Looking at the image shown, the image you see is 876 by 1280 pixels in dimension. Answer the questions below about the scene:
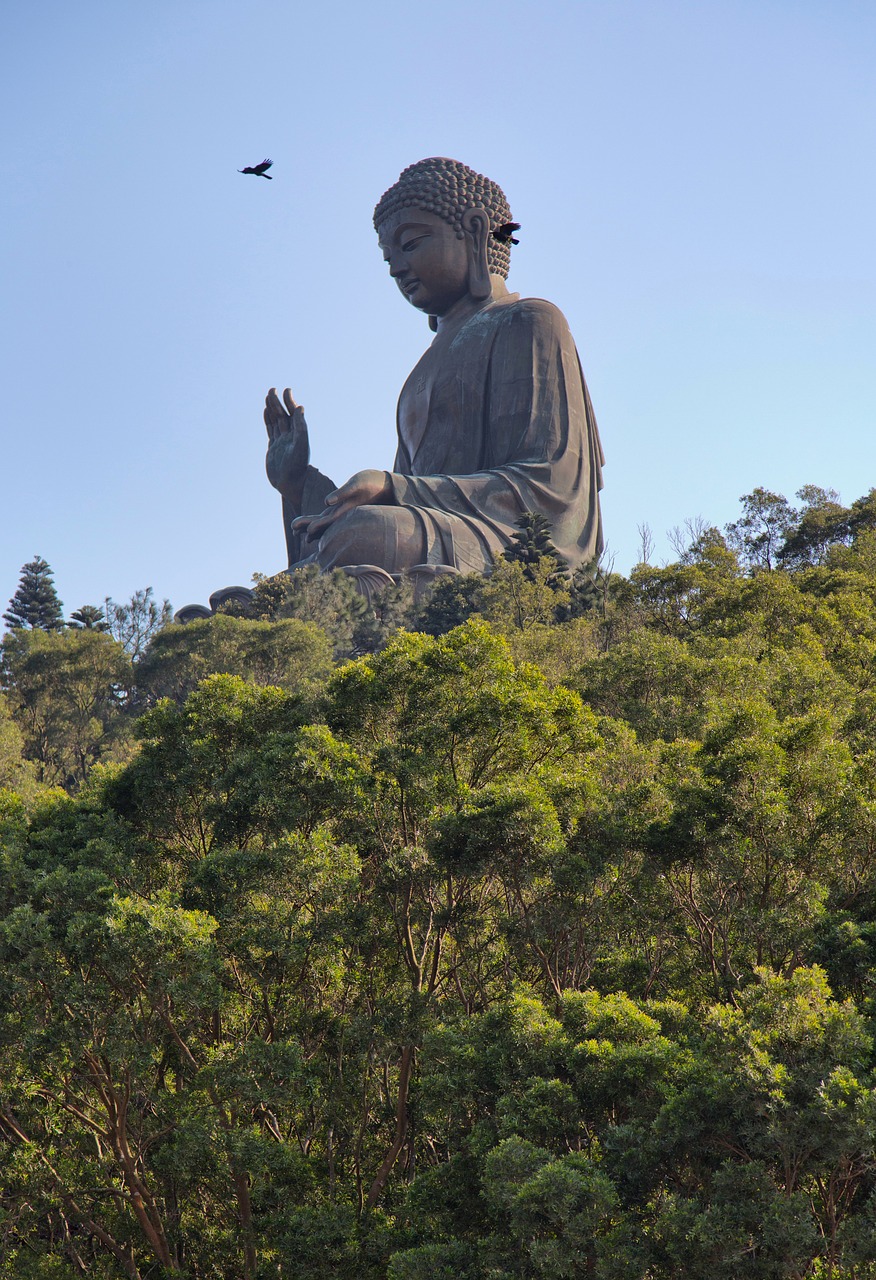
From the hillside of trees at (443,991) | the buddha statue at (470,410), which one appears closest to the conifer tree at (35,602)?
the buddha statue at (470,410)

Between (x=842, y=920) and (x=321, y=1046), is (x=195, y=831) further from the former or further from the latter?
(x=842, y=920)

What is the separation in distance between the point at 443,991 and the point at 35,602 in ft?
117

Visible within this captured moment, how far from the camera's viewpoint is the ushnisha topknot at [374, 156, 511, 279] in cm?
3562

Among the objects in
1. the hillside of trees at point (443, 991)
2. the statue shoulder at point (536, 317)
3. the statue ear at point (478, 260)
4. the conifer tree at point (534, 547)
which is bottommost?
the hillside of trees at point (443, 991)

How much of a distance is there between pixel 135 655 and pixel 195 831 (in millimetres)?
27166

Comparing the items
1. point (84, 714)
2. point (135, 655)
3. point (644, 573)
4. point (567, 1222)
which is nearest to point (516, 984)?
point (567, 1222)

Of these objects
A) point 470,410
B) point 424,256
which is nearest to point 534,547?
point 470,410

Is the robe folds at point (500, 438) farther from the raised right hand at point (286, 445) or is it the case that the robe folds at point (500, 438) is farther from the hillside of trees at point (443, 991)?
the hillside of trees at point (443, 991)

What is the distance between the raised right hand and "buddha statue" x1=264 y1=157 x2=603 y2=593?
0.03 meters

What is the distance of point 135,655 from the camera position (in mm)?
36875

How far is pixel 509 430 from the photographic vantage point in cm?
3556

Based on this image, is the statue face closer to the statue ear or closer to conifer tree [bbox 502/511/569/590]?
the statue ear

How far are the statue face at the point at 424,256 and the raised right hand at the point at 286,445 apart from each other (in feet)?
16.8

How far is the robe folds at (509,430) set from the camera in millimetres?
33938
